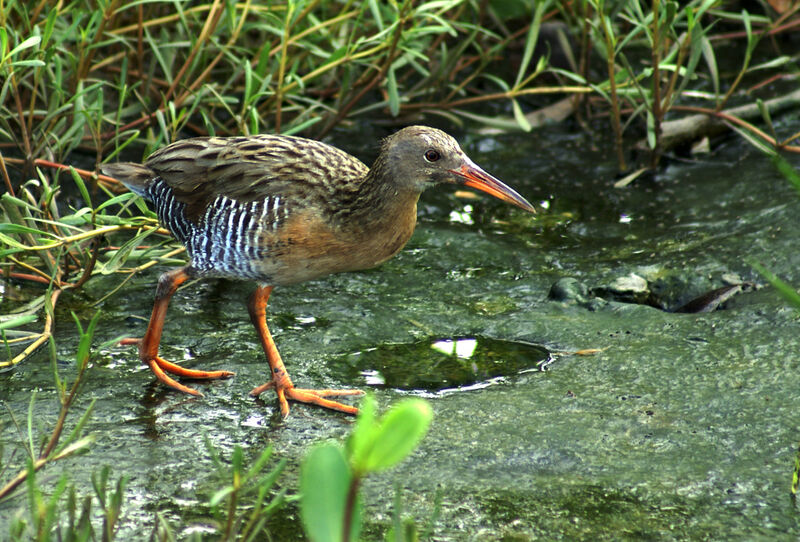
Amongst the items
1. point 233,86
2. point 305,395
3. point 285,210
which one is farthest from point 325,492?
point 233,86

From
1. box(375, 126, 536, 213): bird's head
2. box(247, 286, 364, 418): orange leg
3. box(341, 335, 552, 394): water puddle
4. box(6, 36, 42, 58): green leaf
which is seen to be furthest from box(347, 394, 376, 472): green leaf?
box(6, 36, 42, 58): green leaf

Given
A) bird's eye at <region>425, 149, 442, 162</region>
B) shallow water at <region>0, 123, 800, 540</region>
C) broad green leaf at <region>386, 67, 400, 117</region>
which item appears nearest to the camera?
shallow water at <region>0, 123, 800, 540</region>

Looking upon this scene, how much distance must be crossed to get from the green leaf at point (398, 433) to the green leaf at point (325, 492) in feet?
0.24

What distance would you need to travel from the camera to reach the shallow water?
3.11m

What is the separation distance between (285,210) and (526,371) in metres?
1.19

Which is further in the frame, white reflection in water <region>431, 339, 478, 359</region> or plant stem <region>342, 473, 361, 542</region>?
white reflection in water <region>431, 339, 478, 359</region>

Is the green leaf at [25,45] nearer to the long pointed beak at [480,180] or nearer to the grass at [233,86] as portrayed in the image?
the grass at [233,86]

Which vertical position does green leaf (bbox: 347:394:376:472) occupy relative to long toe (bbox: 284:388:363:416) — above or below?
above

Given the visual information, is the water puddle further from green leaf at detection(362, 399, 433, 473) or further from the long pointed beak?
green leaf at detection(362, 399, 433, 473)

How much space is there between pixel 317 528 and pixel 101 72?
4.68m

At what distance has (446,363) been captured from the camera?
13.7 ft

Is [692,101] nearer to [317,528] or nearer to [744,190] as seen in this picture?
[744,190]

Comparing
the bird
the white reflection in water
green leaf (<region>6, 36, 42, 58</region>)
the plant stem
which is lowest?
the white reflection in water

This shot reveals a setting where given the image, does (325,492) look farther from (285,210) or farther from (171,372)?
(171,372)
